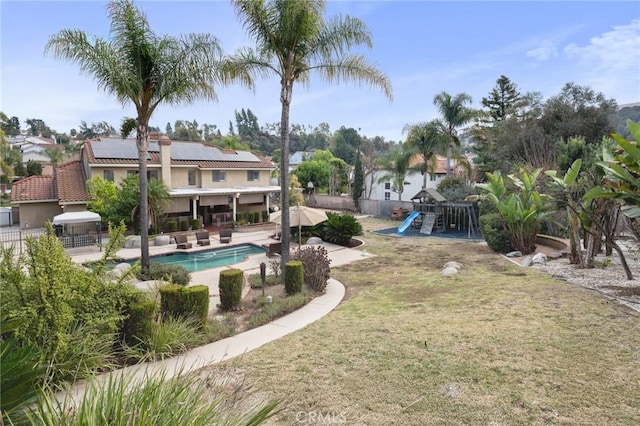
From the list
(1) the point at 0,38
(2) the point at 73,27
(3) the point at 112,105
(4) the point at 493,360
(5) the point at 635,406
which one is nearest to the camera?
(1) the point at 0,38

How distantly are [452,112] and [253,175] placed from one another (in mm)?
17663

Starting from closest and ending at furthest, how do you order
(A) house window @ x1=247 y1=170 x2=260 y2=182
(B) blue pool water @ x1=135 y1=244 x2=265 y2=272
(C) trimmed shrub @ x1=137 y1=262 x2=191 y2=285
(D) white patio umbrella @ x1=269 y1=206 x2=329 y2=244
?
(C) trimmed shrub @ x1=137 y1=262 x2=191 y2=285
(D) white patio umbrella @ x1=269 y1=206 x2=329 y2=244
(B) blue pool water @ x1=135 y1=244 x2=265 y2=272
(A) house window @ x1=247 y1=170 x2=260 y2=182

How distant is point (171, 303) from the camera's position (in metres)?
8.09

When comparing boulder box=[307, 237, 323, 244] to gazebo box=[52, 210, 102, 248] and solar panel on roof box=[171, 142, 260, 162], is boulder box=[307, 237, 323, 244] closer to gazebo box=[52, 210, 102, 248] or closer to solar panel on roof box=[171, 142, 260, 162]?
gazebo box=[52, 210, 102, 248]

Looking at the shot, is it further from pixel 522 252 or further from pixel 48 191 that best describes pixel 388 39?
pixel 48 191

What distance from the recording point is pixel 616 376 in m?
5.50

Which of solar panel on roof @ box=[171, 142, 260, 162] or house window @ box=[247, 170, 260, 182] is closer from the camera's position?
solar panel on roof @ box=[171, 142, 260, 162]

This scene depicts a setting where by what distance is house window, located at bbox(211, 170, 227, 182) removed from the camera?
1214 inches

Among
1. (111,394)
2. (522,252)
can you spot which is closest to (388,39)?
(522,252)

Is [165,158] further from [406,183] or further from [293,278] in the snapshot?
[406,183]

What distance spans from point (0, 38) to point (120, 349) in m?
5.19

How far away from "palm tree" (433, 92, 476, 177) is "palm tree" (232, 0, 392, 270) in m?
21.1

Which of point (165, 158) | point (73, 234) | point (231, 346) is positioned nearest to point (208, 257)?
point (73, 234)

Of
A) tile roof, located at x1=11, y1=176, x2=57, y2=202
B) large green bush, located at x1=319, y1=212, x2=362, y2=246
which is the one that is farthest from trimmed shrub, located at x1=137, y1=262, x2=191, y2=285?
tile roof, located at x1=11, y1=176, x2=57, y2=202
